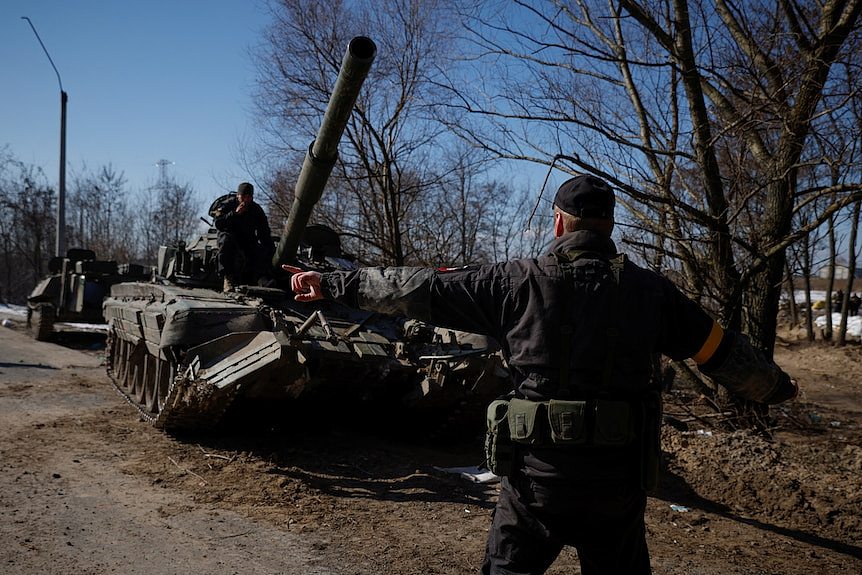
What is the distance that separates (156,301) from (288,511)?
Result: 3.41 m

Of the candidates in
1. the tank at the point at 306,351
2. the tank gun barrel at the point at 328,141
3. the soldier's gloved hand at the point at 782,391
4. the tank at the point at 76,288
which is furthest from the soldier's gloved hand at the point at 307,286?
the tank at the point at 76,288

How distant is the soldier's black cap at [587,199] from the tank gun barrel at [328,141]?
3.22 meters

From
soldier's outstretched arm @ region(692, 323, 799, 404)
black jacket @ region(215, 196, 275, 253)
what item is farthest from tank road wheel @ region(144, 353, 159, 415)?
soldier's outstretched arm @ region(692, 323, 799, 404)

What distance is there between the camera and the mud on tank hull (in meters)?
6.18

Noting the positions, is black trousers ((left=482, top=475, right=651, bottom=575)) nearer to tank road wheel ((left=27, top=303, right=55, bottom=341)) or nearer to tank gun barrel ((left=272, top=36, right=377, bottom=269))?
tank gun barrel ((left=272, top=36, right=377, bottom=269))

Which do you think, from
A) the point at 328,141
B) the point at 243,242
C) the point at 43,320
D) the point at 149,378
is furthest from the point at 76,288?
the point at 328,141

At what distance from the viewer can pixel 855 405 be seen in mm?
11539

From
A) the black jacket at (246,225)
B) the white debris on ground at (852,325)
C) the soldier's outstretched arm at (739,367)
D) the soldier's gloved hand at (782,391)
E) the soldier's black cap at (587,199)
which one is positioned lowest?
the white debris on ground at (852,325)

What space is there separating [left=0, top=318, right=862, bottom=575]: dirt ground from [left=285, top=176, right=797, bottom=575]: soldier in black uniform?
194cm

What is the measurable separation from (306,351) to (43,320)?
11056 mm

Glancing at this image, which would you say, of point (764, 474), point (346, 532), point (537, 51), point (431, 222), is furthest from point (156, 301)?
point (431, 222)

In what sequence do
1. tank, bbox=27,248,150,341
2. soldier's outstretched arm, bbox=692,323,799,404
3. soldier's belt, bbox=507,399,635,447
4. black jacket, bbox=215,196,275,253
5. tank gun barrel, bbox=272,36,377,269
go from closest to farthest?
soldier's belt, bbox=507,399,635,447 < soldier's outstretched arm, bbox=692,323,799,404 < tank gun barrel, bbox=272,36,377,269 < black jacket, bbox=215,196,275,253 < tank, bbox=27,248,150,341

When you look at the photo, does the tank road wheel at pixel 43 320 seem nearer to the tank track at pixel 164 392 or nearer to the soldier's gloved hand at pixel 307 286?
the tank track at pixel 164 392

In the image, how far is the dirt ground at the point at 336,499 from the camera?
4.55m
